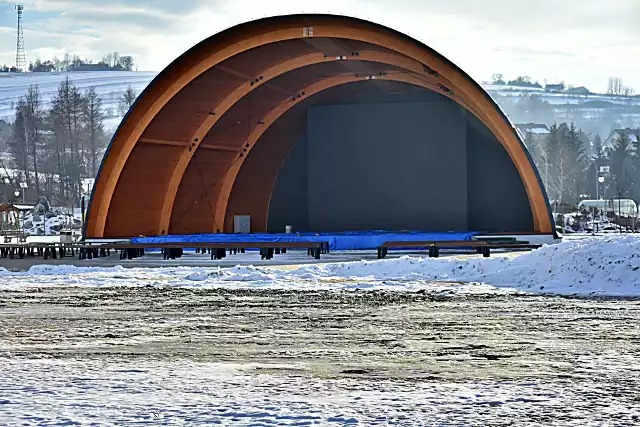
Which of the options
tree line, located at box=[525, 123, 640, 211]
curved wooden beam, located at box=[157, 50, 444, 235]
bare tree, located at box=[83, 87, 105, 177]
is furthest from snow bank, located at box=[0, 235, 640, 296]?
bare tree, located at box=[83, 87, 105, 177]

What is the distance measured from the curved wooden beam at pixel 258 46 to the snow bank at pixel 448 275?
910 cm

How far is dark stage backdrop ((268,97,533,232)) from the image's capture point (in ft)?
115

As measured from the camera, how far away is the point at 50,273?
2183 cm

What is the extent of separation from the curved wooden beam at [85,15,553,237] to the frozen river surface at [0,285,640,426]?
1510 cm

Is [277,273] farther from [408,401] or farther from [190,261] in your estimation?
[408,401]

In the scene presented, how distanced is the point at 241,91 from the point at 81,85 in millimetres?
103231

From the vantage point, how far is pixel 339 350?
932 cm

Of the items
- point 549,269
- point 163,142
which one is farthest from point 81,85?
point 549,269

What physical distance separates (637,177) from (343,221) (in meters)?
65.6

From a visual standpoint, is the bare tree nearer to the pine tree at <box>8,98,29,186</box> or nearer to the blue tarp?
the pine tree at <box>8,98,29,186</box>

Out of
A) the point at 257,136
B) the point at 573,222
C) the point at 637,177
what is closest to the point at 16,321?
the point at 257,136

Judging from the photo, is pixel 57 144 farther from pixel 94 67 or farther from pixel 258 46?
pixel 258 46

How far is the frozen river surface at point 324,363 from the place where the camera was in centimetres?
649

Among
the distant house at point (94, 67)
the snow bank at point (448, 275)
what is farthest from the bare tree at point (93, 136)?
the snow bank at point (448, 275)
